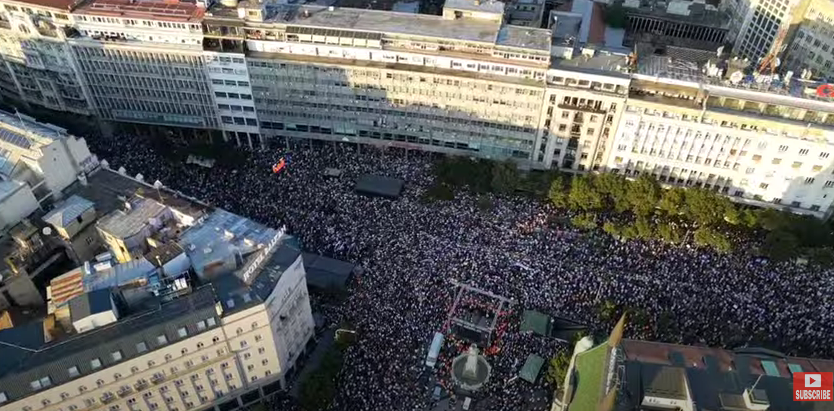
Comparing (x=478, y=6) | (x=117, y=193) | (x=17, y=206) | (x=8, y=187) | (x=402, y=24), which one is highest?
(x=478, y=6)

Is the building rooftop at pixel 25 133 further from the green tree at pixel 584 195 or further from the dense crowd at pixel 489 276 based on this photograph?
the green tree at pixel 584 195

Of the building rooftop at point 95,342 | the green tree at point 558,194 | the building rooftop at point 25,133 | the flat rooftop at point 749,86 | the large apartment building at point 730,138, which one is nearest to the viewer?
the building rooftop at point 95,342

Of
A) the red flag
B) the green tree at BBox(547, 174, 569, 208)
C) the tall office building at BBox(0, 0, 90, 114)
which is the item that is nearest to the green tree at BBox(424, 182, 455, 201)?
the green tree at BBox(547, 174, 569, 208)

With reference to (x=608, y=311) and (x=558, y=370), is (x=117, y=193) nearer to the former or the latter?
(x=558, y=370)

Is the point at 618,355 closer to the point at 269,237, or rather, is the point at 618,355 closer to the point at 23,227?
the point at 269,237

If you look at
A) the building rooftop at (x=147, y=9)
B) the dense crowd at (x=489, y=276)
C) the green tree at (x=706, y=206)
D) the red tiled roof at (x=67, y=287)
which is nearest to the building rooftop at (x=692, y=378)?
the dense crowd at (x=489, y=276)

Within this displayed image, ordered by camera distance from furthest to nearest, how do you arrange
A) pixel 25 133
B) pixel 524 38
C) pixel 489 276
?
pixel 524 38, pixel 489 276, pixel 25 133

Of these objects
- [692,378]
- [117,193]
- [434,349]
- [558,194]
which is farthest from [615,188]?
[117,193]
